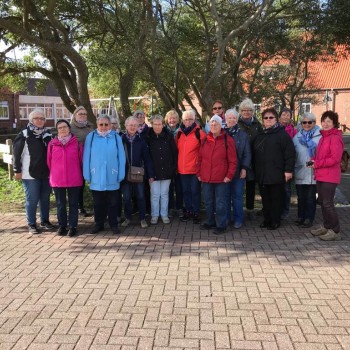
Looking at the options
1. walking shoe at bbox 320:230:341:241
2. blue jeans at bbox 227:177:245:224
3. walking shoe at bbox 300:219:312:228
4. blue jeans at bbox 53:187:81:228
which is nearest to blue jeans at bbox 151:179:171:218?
blue jeans at bbox 227:177:245:224

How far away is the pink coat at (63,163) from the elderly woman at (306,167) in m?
3.41

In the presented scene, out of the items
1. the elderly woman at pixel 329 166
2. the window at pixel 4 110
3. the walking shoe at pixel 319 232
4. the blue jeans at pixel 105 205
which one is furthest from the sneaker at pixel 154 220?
the window at pixel 4 110

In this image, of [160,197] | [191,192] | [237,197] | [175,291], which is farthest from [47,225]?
[175,291]

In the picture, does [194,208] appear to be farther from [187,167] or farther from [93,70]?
[93,70]

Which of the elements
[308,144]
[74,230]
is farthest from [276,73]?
[74,230]

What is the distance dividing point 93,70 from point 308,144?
31.5ft

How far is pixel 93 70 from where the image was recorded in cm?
1409

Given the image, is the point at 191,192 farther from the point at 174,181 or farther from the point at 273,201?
the point at 273,201

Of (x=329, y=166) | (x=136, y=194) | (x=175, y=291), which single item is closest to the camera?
(x=175, y=291)

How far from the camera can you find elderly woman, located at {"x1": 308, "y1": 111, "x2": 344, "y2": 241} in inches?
224

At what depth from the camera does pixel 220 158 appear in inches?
240

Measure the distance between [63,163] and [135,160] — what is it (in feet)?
3.61

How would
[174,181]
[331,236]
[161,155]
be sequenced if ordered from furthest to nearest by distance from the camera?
[174,181] < [161,155] < [331,236]

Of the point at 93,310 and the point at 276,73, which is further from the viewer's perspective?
the point at 276,73
